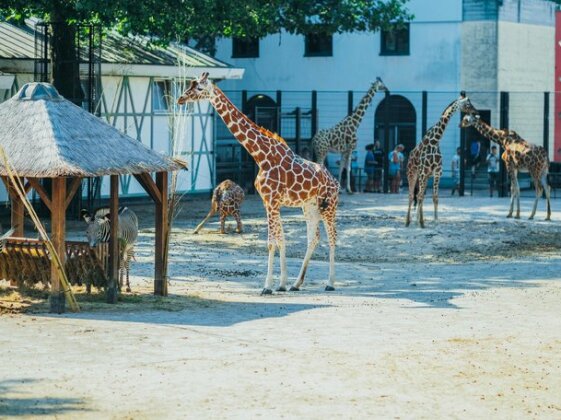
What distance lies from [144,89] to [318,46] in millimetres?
14225

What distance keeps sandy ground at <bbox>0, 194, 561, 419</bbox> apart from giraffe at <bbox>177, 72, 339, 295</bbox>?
0.69 meters

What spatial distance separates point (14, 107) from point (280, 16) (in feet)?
57.5

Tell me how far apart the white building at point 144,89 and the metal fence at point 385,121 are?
1.30 m

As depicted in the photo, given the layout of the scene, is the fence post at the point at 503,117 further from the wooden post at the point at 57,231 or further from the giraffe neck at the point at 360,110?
the wooden post at the point at 57,231

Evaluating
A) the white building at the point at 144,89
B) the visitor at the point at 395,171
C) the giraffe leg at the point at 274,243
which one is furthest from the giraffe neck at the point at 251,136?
the visitor at the point at 395,171

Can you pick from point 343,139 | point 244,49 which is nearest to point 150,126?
point 343,139

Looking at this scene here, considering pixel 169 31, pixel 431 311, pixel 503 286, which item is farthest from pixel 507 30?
pixel 431 311

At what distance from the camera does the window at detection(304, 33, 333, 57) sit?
47562 millimetres

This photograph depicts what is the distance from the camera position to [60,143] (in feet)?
54.3

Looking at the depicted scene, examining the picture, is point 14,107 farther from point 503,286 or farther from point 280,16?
point 280,16

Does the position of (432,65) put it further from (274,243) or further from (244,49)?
(274,243)

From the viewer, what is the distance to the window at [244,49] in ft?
159

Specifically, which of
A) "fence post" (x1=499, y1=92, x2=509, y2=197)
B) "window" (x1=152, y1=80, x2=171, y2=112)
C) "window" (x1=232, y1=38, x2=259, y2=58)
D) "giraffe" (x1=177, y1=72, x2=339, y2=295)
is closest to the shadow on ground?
"giraffe" (x1=177, y1=72, x2=339, y2=295)

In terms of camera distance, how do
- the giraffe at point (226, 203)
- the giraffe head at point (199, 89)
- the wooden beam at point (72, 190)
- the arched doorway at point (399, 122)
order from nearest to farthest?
the wooden beam at point (72, 190)
the giraffe head at point (199, 89)
the giraffe at point (226, 203)
the arched doorway at point (399, 122)
